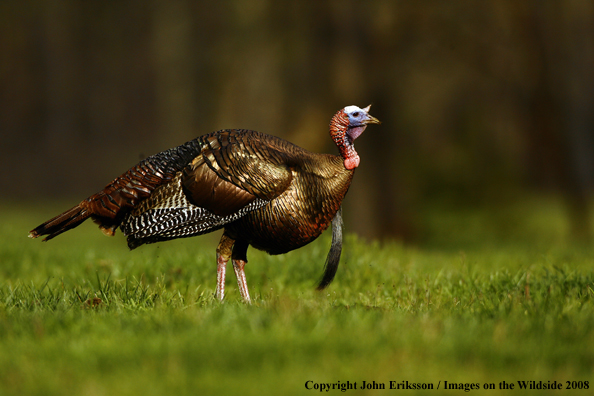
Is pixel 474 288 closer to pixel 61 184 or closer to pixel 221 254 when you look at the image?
pixel 221 254

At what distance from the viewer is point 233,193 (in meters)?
4.61

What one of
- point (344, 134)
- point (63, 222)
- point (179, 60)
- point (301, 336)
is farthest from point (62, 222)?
point (179, 60)

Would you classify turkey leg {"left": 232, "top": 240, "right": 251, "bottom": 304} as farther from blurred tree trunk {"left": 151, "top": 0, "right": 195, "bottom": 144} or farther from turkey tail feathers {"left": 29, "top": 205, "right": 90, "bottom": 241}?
blurred tree trunk {"left": 151, "top": 0, "right": 195, "bottom": 144}

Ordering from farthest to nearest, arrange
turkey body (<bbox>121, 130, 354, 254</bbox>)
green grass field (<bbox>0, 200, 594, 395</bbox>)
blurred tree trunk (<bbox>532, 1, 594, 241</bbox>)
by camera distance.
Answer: blurred tree trunk (<bbox>532, 1, 594, 241</bbox>), turkey body (<bbox>121, 130, 354, 254</bbox>), green grass field (<bbox>0, 200, 594, 395</bbox>)

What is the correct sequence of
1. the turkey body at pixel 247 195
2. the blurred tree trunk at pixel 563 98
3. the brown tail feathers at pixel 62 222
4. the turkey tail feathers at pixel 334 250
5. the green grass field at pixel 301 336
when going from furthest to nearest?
the blurred tree trunk at pixel 563 98
the turkey tail feathers at pixel 334 250
the brown tail feathers at pixel 62 222
the turkey body at pixel 247 195
the green grass field at pixel 301 336

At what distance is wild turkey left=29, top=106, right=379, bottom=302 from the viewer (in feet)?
15.1

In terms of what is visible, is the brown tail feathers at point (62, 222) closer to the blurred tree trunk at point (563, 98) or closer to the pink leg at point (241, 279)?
the pink leg at point (241, 279)

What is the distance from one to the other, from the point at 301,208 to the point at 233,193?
1.60ft

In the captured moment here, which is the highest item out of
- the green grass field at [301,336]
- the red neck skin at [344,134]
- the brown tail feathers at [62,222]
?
the red neck skin at [344,134]

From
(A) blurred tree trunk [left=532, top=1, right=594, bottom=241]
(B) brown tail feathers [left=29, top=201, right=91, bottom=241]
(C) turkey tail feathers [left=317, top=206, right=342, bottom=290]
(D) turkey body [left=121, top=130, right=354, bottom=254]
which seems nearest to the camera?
(D) turkey body [left=121, top=130, right=354, bottom=254]

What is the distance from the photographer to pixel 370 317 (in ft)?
12.0

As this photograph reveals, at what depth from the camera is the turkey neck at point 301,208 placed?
4605mm

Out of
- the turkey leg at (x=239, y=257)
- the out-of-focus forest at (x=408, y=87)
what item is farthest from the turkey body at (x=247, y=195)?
the out-of-focus forest at (x=408, y=87)

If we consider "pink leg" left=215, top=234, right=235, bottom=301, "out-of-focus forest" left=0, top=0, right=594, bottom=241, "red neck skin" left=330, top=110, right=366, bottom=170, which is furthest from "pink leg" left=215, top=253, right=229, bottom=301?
"out-of-focus forest" left=0, top=0, right=594, bottom=241
